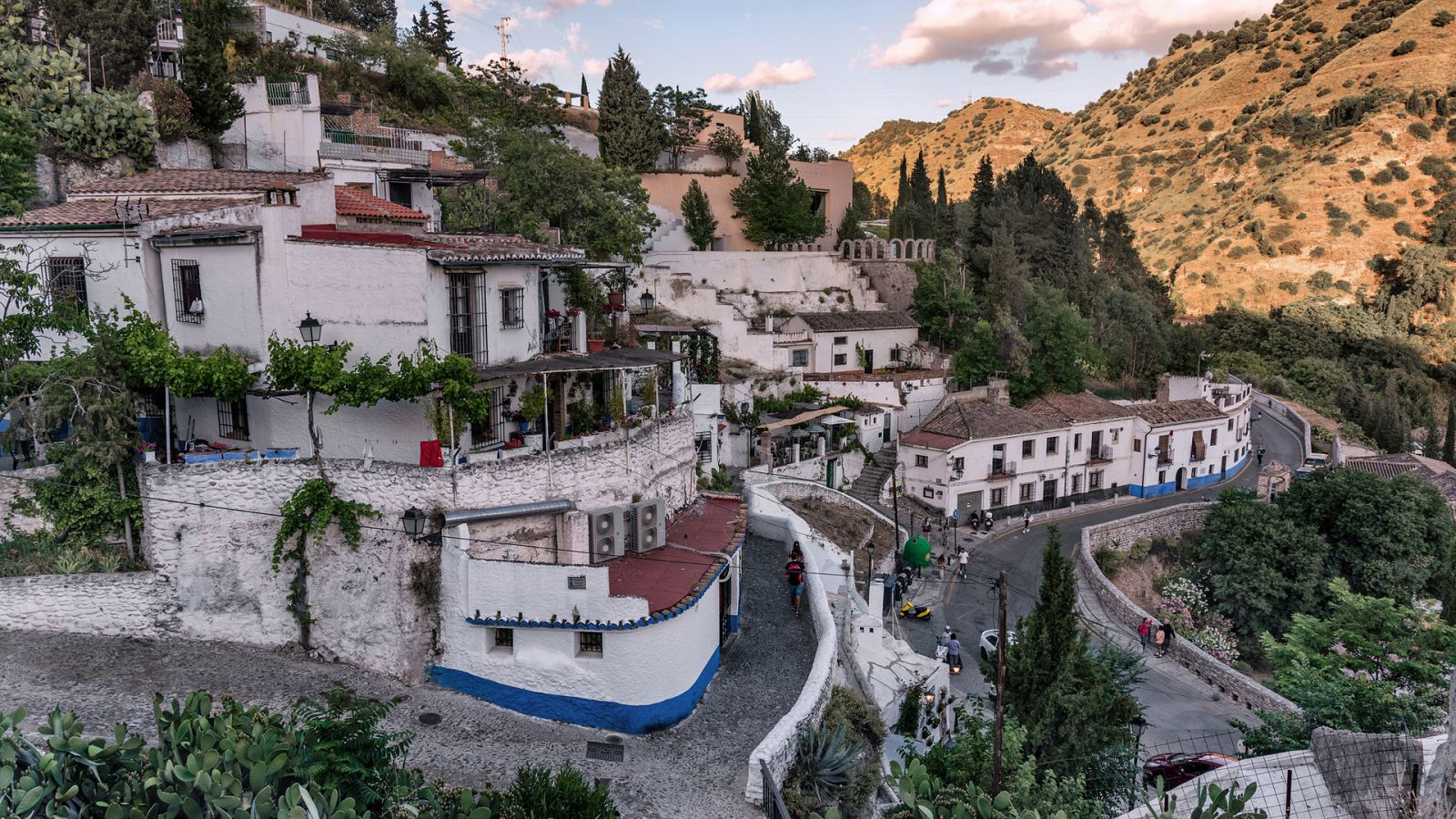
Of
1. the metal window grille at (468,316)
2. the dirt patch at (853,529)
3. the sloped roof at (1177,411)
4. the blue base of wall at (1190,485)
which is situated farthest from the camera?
the blue base of wall at (1190,485)

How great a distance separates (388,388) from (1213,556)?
106ft

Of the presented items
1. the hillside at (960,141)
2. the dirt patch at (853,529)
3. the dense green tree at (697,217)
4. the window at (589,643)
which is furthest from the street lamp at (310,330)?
the hillside at (960,141)

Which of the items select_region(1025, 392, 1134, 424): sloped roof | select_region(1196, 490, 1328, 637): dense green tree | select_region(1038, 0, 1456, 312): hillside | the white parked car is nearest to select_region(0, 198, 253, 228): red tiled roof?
the white parked car

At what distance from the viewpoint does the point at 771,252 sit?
48.3m

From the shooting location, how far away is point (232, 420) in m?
19.4

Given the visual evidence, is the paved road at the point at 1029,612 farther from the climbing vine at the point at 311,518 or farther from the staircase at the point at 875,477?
the climbing vine at the point at 311,518

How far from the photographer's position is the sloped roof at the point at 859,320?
4475 centimetres

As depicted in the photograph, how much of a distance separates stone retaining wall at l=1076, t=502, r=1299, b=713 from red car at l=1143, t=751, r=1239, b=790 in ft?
13.3

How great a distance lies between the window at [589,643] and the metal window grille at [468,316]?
20.3 feet

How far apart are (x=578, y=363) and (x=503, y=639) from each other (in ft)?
21.2

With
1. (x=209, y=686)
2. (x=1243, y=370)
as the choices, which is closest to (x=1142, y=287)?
(x=1243, y=370)

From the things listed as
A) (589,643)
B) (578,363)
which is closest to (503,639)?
(589,643)

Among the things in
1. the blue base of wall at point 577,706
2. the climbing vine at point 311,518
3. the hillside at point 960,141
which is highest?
the hillside at point 960,141

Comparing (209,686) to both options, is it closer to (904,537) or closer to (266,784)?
(266,784)
